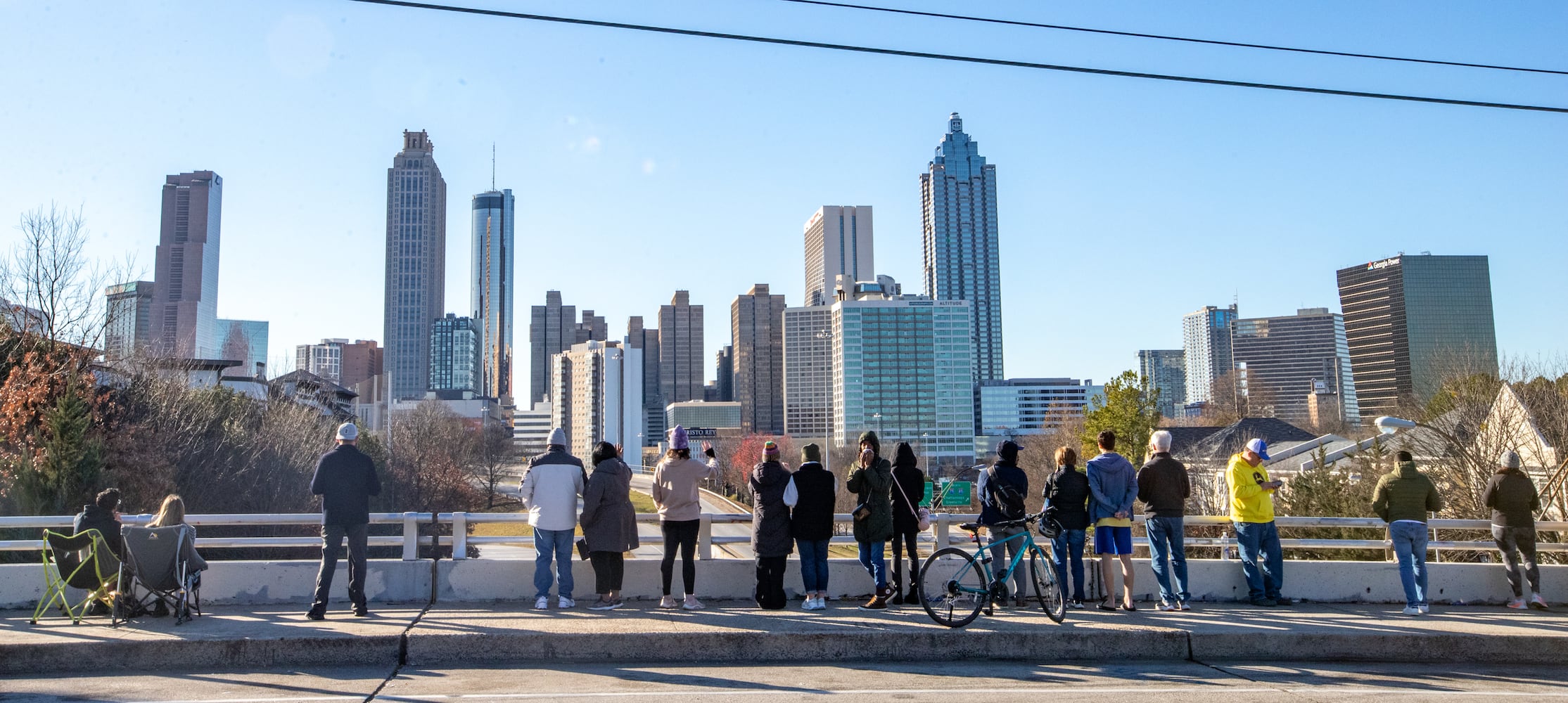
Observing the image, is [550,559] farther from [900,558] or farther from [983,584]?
[983,584]

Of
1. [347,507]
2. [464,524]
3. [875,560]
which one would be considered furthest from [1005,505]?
[347,507]

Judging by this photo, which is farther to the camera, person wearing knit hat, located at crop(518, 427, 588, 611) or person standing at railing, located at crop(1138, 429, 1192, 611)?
person standing at railing, located at crop(1138, 429, 1192, 611)

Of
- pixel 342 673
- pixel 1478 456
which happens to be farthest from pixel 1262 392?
pixel 342 673

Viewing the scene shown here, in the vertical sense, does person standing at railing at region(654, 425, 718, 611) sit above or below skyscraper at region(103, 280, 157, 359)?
below

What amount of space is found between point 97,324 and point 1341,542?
106 feet

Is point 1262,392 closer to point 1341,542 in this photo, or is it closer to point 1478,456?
point 1478,456

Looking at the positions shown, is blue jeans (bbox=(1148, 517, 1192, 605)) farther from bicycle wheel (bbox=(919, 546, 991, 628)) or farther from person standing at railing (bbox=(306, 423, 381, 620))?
person standing at railing (bbox=(306, 423, 381, 620))

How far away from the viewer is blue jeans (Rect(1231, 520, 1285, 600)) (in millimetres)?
10781

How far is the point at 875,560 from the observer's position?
10406mm

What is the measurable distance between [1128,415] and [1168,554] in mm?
40959

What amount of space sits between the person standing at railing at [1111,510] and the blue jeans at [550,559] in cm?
526

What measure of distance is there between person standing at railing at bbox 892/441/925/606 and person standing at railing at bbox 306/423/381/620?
499 cm

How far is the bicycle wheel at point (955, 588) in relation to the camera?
9180 millimetres

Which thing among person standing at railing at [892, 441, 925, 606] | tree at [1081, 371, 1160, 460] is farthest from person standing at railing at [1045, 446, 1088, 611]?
tree at [1081, 371, 1160, 460]
